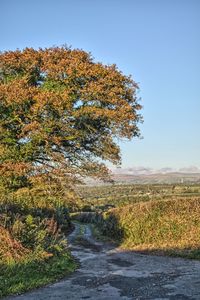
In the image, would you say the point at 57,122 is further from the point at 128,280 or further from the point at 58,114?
the point at 128,280

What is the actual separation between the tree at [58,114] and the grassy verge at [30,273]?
45.6ft

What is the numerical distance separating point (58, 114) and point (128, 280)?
17.8 meters

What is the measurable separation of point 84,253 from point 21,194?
799 centimetres

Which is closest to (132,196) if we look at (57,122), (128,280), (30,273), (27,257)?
(57,122)

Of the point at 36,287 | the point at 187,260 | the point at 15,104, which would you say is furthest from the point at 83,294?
the point at 15,104

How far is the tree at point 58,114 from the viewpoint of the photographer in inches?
1163

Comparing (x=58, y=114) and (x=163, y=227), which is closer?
(x=163, y=227)

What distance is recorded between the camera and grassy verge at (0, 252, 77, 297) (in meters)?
13.2

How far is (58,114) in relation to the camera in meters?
30.4

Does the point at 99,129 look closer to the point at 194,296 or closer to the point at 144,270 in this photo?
the point at 144,270

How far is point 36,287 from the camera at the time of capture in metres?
13.6

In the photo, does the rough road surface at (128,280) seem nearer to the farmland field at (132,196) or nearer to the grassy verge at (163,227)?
the grassy verge at (163,227)

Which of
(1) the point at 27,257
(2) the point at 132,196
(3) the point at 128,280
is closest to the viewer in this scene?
(3) the point at 128,280

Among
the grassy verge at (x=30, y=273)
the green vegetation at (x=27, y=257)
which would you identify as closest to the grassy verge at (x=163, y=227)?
the green vegetation at (x=27, y=257)
